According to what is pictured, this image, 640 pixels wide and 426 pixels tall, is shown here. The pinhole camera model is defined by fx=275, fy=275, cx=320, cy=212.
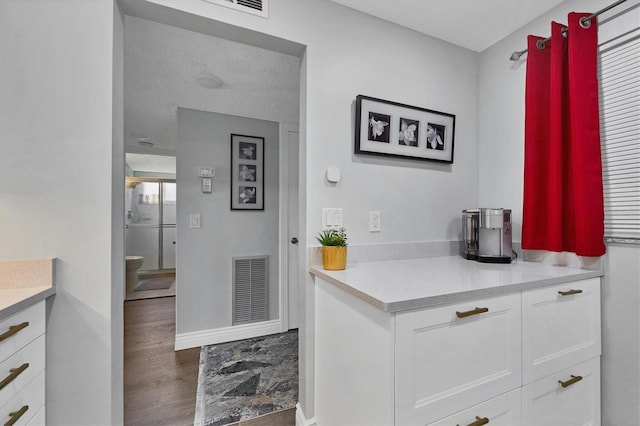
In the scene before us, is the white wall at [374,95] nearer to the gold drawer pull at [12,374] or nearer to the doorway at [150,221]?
the gold drawer pull at [12,374]

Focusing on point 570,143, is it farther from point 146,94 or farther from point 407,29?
point 146,94

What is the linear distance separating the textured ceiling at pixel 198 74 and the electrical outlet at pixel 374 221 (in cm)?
128

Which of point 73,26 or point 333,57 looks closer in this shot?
point 73,26

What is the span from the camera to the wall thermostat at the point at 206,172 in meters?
2.72

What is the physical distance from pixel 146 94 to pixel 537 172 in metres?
3.12

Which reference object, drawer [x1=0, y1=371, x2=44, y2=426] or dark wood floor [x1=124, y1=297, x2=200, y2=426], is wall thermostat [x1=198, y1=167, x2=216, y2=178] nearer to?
dark wood floor [x1=124, y1=297, x2=200, y2=426]

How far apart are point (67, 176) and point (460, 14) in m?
2.21

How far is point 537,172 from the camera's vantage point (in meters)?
1.58

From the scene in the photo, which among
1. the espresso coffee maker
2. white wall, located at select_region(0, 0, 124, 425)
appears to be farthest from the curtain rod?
white wall, located at select_region(0, 0, 124, 425)

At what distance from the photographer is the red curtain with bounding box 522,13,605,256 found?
1.36 m

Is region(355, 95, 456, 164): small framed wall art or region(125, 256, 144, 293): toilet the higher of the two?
region(355, 95, 456, 164): small framed wall art

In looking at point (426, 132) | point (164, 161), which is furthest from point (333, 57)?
point (164, 161)

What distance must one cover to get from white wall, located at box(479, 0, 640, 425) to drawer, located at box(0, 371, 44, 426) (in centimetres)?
245

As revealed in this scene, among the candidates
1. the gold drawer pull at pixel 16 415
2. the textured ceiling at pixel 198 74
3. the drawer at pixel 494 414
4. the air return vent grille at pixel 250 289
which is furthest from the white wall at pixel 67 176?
the air return vent grille at pixel 250 289
